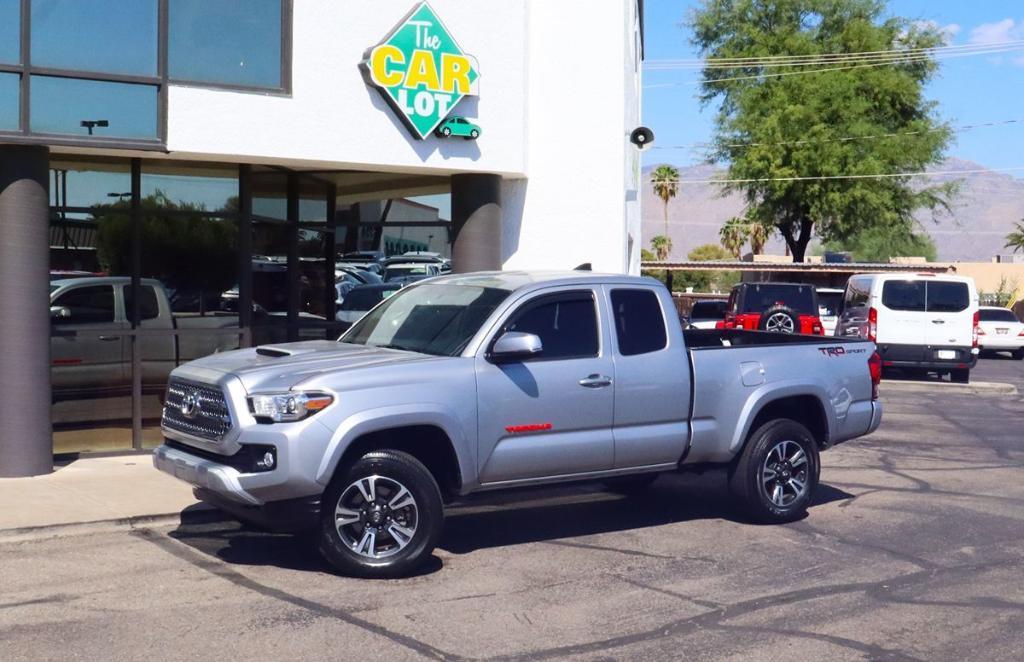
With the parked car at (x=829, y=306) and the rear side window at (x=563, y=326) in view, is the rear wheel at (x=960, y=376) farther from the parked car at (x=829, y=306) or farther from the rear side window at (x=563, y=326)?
the rear side window at (x=563, y=326)

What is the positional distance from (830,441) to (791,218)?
129 ft

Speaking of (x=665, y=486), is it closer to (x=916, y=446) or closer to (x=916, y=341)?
(x=916, y=446)

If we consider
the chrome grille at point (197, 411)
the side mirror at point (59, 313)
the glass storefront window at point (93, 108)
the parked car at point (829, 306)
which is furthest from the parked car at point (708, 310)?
the chrome grille at point (197, 411)

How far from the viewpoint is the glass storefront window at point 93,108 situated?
37.7 feet

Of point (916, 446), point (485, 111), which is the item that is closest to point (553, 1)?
point (485, 111)

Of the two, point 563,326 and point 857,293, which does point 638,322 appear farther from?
point 857,293

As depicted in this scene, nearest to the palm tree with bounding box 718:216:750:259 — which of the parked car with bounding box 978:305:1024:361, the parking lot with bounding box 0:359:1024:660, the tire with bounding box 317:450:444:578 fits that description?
the parked car with bounding box 978:305:1024:361

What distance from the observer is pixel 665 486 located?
1207 centimetres

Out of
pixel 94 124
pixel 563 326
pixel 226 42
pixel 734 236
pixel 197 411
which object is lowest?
pixel 197 411

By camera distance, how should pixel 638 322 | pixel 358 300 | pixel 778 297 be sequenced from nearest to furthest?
pixel 638 322
pixel 358 300
pixel 778 297

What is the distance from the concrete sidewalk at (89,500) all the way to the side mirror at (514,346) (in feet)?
9.97

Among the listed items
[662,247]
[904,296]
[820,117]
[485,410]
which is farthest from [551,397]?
[662,247]

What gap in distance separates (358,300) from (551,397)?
7.16 metres

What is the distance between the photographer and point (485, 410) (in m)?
8.55
